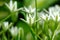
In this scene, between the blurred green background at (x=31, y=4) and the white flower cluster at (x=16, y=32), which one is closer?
the white flower cluster at (x=16, y=32)

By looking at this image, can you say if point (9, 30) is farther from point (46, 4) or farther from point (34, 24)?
point (46, 4)

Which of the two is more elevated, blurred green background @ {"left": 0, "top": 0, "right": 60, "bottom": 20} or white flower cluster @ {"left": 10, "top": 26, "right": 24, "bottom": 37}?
white flower cluster @ {"left": 10, "top": 26, "right": 24, "bottom": 37}

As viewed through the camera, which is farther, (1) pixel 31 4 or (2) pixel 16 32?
(1) pixel 31 4

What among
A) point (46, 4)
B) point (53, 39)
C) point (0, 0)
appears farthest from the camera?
point (46, 4)

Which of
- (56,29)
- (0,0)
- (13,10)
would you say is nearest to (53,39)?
(56,29)

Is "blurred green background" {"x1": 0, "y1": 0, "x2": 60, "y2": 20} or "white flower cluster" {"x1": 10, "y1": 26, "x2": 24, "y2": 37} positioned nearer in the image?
"white flower cluster" {"x1": 10, "y1": 26, "x2": 24, "y2": 37}

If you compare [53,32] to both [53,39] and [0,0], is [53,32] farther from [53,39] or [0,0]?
[0,0]

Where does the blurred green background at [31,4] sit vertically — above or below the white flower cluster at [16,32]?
below

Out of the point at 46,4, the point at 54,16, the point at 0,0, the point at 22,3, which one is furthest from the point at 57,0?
the point at 54,16

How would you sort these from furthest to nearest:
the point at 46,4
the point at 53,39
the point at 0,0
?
the point at 46,4, the point at 0,0, the point at 53,39

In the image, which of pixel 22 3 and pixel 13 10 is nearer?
pixel 13 10
